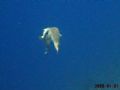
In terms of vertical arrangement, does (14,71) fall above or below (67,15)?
below

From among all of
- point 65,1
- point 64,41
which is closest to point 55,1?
point 65,1

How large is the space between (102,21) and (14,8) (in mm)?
1306


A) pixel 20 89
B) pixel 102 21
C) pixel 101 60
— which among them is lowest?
pixel 20 89

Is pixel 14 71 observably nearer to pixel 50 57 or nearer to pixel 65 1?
pixel 50 57

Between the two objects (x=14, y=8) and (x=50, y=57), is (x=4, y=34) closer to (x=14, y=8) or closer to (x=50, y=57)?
(x=14, y=8)

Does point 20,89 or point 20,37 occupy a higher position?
point 20,37

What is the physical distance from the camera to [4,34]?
535 centimetres

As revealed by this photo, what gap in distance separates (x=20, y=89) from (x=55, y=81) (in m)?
0.54

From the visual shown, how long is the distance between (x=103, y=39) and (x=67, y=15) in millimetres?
636

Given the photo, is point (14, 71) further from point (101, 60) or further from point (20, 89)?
point (101, 60)

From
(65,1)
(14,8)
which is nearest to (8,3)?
(14,8)

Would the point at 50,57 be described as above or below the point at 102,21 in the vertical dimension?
below

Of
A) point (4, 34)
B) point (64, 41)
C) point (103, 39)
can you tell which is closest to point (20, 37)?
point (4, 34)

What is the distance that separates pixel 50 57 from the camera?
533 centimetres
